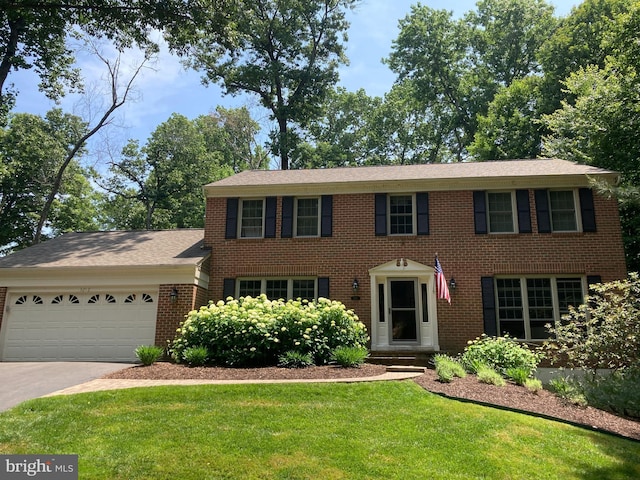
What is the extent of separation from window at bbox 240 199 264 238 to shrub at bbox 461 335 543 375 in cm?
711

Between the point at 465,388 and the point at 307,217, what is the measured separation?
24.2 ft

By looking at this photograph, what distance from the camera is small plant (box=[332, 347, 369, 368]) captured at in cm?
938

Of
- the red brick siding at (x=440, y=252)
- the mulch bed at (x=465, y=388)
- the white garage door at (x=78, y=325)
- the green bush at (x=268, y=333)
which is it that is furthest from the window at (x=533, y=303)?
the white garage door at (x=78, y=325)

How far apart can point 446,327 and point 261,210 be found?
6.60 metres

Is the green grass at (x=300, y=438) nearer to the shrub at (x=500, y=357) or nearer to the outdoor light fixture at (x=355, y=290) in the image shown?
the shrub at (x=500, y=357)

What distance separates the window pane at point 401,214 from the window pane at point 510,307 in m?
3.00

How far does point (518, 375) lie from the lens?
361 inches

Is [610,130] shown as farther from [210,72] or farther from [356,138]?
[210,72]

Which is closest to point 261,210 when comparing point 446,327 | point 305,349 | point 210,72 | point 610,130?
point 305,349

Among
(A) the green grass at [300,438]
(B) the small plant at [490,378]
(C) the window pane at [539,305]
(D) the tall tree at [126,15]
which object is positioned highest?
(D) the tall tree at [126,15]

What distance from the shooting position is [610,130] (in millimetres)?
15125

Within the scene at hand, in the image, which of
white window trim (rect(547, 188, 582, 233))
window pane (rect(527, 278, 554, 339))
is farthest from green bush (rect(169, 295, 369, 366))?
white window trim (rect(547, 188, 582, 233))

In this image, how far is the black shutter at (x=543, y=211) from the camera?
1262 centimetres

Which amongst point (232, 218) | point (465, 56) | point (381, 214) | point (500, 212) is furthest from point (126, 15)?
point (465, 56)
